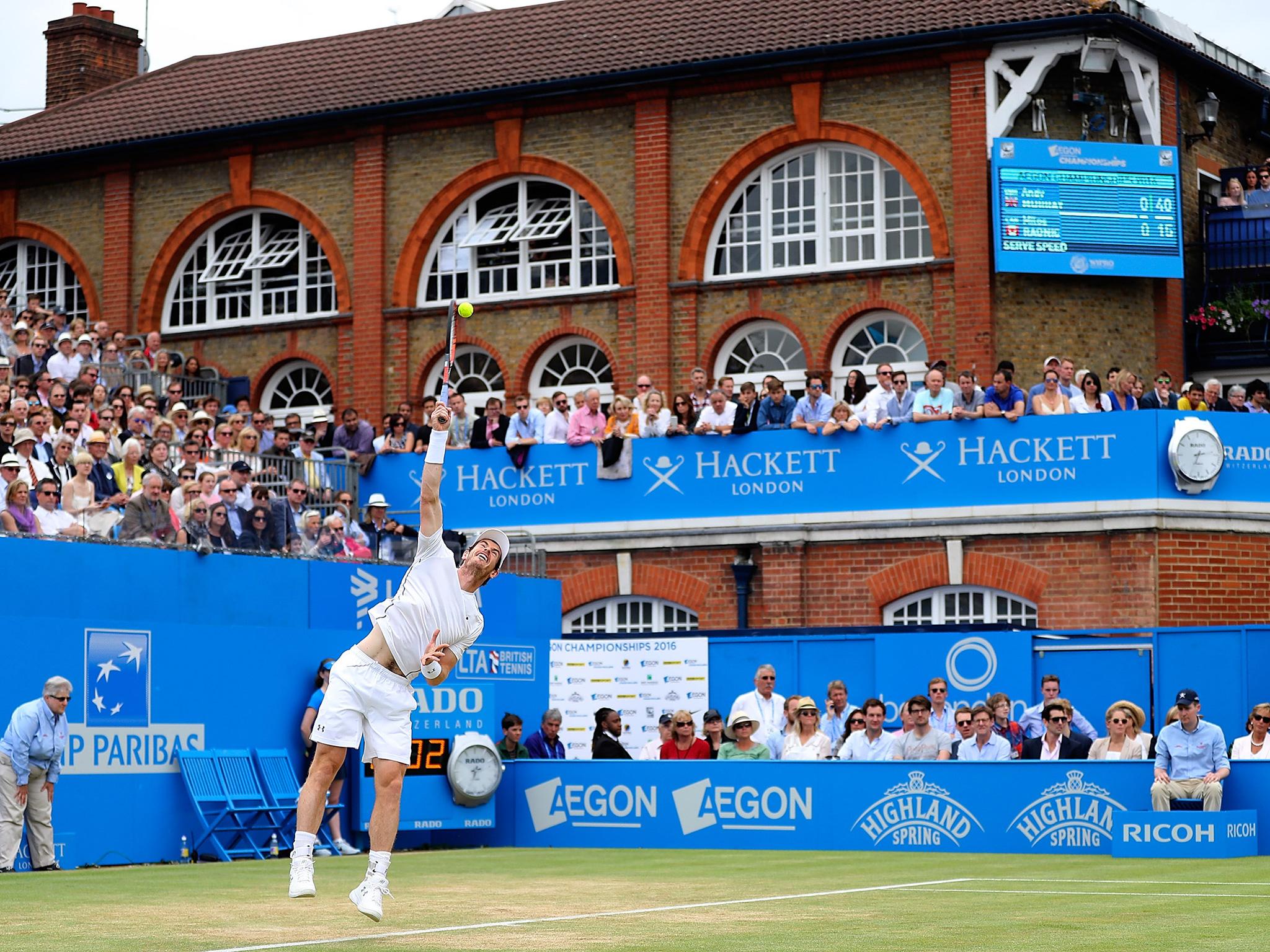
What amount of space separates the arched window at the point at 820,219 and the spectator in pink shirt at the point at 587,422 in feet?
12.9

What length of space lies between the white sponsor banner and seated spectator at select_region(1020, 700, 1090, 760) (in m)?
5.97

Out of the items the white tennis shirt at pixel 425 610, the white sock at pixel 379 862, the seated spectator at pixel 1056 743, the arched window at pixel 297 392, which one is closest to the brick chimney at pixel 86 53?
the arched window at pixel 297 392

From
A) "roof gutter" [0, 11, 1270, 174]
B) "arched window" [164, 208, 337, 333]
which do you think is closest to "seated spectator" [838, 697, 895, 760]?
"roof gutter" [0, 11, 1270, 174]

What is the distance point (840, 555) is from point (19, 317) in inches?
462

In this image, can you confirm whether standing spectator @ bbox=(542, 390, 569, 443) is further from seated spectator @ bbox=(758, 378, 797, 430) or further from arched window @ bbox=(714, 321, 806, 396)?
arched window @ bbox=(714, 321, 806, 396)

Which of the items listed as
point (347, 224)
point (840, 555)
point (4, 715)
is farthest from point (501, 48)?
point (4, 715)

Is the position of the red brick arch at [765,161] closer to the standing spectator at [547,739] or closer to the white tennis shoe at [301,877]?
the standing spectator at [547,739]

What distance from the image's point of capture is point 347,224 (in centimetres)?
3391

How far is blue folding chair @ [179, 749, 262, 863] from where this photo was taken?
1964 centimetres

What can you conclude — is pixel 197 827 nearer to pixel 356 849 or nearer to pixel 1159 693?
pixel 356 849

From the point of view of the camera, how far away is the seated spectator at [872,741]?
20.0 m

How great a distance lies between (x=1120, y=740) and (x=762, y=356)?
12975 mm

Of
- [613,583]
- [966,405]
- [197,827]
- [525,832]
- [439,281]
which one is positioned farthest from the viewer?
[439,281]

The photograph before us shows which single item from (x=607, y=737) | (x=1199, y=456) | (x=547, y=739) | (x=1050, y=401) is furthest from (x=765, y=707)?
(x=1199, y=456)
